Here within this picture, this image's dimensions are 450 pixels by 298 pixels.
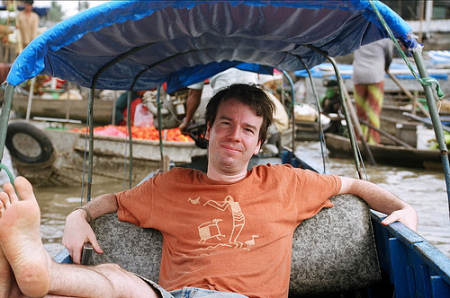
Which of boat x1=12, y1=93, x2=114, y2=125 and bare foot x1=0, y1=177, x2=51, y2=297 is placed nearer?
bare foot x1=0, y1=177, x2=51, y2=297

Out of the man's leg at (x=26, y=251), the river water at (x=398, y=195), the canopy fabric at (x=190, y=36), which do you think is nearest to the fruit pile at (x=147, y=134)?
the river water at (x=398, y=195)

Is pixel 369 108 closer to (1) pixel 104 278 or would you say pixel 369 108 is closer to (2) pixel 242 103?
(2) pixel 242 103

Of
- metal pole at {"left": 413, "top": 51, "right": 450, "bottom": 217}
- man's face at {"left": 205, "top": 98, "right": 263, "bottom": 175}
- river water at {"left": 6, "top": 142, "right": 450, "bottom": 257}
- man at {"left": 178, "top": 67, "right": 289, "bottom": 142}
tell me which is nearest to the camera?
metal pole at {"left": 413, "top": 51, "right": 450, "bottom": 217}

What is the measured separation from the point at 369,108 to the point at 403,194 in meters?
2.74

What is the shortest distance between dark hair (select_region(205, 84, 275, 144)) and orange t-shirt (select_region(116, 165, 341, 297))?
10.5 inches

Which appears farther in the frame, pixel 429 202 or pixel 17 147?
pixel 17 147

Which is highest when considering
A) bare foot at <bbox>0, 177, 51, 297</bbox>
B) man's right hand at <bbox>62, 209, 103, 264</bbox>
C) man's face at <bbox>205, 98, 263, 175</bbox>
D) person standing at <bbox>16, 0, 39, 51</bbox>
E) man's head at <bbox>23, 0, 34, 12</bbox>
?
man's head at <bbox>23, 0, 34, 12</bbox>

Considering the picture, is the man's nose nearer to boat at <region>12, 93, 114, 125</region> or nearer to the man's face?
the man's face

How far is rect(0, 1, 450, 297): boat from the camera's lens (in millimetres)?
1899

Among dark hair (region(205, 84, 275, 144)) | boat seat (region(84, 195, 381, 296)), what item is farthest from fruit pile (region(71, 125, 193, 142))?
boat seat (region(84, 195, 381, 296))

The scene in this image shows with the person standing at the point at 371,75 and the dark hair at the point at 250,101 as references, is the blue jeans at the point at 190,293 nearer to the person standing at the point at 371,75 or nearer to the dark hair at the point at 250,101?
the dark hair at the point at 250,101

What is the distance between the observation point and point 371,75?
366 inches

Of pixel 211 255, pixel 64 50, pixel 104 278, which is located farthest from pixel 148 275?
pixel 64 50

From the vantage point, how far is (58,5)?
5200cm
